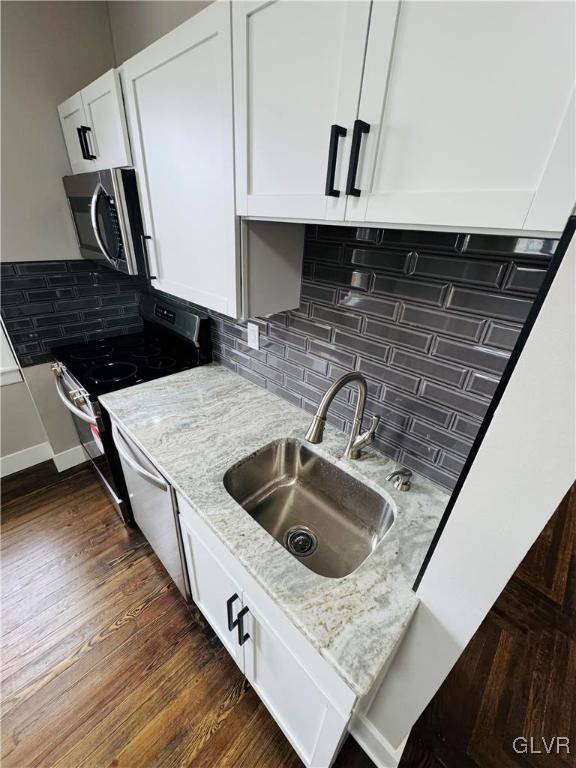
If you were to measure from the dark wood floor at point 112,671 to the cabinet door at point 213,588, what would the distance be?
9.5 inches

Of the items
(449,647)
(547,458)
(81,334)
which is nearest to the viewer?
(547,458)

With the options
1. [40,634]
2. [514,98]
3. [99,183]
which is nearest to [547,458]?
[514,98]

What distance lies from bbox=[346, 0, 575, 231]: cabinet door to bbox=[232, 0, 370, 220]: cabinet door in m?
0.05

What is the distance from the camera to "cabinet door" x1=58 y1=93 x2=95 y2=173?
142 cm

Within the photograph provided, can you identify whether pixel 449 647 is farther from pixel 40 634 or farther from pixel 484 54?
pixel 40 634

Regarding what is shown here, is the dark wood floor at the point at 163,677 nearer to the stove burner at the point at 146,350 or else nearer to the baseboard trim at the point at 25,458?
the baseboard trim at the point at 25,458

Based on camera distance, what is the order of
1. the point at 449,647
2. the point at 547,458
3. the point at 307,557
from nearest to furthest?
the point at 547,458
the point at 449,647
the point at 307,557

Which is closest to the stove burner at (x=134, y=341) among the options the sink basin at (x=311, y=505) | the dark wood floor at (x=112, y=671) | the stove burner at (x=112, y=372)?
the stove burner at (x=112, y=372)

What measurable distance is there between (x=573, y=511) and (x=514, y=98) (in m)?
2.67

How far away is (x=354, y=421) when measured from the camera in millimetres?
1030

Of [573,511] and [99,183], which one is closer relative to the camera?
[99,183]

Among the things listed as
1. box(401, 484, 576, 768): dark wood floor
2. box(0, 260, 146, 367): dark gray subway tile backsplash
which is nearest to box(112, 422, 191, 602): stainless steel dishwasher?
box(0, 260, 146, 367): dark gray subway tile backsplash

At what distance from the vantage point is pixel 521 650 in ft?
4.66

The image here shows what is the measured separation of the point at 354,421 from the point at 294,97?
856mm
